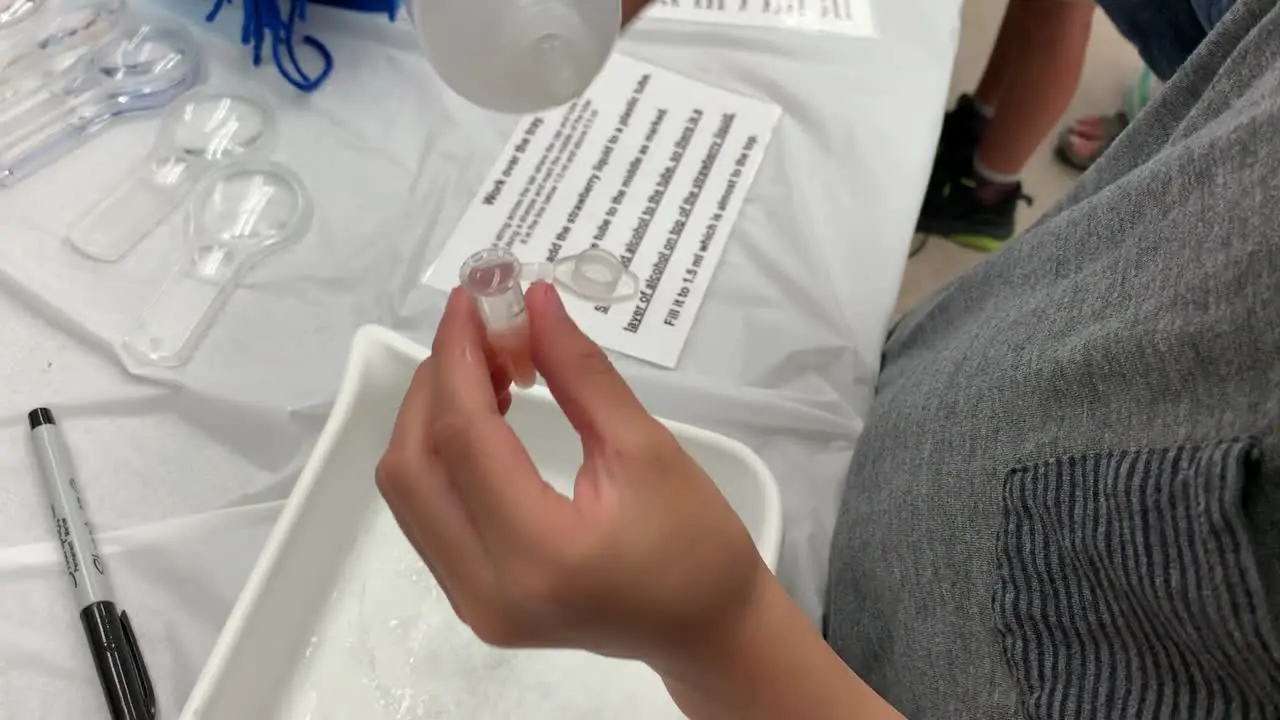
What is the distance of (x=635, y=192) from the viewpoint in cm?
54

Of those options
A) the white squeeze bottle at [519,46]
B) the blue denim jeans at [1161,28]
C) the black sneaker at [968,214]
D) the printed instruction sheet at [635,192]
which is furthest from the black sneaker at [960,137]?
the white squeeze bottle at [519,46]

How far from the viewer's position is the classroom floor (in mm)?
1140

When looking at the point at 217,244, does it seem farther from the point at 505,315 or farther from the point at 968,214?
the point at 968,214

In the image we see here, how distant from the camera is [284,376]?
46 cm

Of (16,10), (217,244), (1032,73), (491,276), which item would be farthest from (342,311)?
(1032,73)

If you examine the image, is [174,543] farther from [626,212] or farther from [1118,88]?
[1118,88]

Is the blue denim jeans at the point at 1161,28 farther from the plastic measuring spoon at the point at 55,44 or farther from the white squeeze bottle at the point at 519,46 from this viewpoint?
the plastic measuring spoon at the point at 55,44

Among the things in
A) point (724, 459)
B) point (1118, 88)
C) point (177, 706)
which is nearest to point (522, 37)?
point (724, 459)

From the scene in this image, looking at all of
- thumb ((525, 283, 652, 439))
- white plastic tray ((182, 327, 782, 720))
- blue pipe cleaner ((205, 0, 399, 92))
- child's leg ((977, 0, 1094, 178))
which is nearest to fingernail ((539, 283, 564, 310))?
thumb ((525, 283, 652, 439))

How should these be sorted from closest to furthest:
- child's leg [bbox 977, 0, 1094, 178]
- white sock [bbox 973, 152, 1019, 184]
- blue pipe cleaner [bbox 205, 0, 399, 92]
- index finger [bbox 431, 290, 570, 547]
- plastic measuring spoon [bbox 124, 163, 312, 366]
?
1. index finger [bbox 431, 290, 570, 547]
2. plastic measuring spoon [bbox 124, 163, 312, 366]
3. blue pipe cleaner [bbox 205, 0, 399, 92]
4. child's leg [bbox 977, 0, 1094, 178]
5. white sock [bbox 973, 152, 1019, 184]

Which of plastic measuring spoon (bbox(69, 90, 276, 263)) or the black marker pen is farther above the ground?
plastic measuring spoon (bbox(69, 90, 276, 263))

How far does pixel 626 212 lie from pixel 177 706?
33 cm

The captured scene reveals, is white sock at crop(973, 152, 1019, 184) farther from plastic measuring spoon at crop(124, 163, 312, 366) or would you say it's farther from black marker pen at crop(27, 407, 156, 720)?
black marker pen at crop(27, 407, 156, 720)

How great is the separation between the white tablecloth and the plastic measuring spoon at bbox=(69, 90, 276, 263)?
0.4 inches
